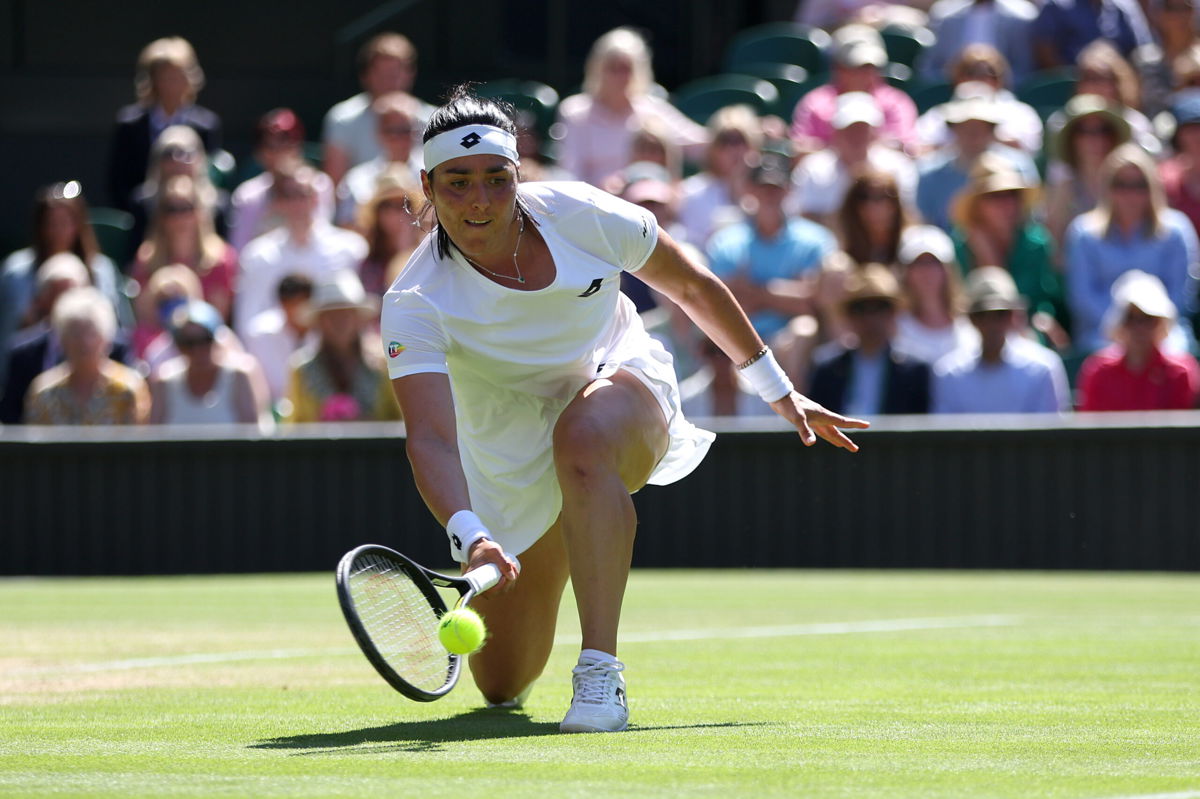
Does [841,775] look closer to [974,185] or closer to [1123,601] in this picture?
[1123,601]

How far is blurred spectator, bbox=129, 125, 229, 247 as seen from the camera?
13.8 m

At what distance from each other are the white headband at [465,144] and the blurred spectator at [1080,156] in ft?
26.9

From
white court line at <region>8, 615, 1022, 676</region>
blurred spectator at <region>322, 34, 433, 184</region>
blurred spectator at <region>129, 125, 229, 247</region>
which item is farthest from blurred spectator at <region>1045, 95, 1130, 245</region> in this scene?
blurred spectator at <region>129, 125, 229, 247</region>

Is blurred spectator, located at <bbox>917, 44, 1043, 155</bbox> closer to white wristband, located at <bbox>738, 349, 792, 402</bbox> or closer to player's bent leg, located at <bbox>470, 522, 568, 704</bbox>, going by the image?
white wristband, located at <bbox>738, 349, 792, 402</bbox>

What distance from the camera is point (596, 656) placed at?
16.8 ft

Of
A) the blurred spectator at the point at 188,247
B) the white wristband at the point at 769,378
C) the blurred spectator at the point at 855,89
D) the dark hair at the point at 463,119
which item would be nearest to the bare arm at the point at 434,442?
the dark hair at the point at 463,119

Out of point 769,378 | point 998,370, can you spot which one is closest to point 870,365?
point 998,370

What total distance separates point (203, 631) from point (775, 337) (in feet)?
15.9

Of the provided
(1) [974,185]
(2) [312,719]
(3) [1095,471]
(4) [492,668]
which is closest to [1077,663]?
(4) [492,668]

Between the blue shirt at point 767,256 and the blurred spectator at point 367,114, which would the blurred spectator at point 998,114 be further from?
the blurred spectator at point 367,114

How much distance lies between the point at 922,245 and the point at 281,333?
156 inches

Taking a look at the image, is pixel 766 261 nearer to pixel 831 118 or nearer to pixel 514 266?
pixel 831 118

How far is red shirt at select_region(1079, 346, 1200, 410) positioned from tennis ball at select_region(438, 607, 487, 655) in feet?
25.3

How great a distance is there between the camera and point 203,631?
28.1ft
